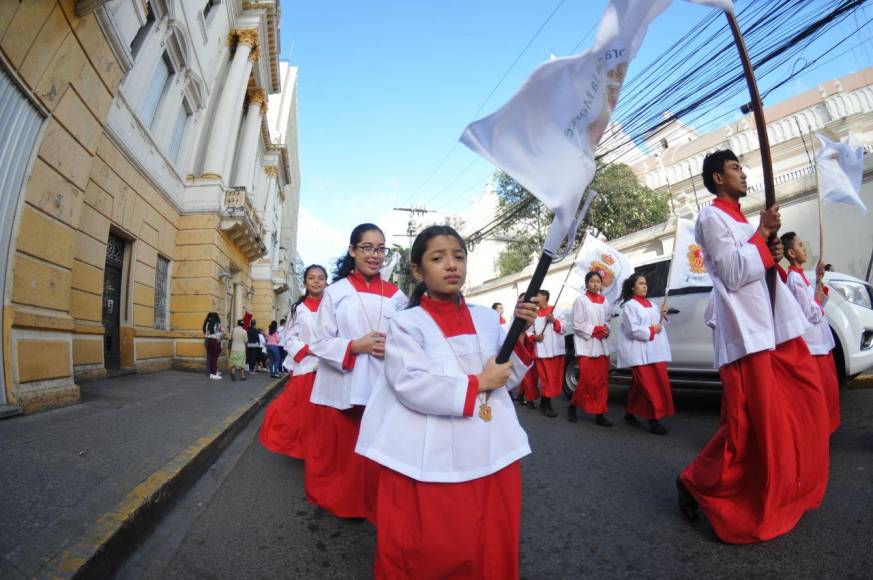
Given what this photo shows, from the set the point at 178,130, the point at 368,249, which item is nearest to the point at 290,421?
the point at 368,249

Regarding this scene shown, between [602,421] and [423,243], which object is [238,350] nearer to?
[602,421]

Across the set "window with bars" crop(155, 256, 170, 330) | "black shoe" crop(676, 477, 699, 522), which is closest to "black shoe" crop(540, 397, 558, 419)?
"black shoe" crop(676, 477, 699, 522)

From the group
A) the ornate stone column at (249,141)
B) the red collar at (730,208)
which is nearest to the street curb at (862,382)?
the red collar at (730,208)

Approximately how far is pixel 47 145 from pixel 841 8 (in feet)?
28.1

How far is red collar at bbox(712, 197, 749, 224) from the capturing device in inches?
98.5

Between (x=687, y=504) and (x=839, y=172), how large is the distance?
3.05 m

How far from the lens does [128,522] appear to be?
2326mm

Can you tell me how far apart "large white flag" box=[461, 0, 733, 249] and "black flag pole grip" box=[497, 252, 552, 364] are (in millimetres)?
128

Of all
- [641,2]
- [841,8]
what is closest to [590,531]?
[641,2]

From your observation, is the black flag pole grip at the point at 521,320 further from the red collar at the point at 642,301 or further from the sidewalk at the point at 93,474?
the red collar at the point at 642,301

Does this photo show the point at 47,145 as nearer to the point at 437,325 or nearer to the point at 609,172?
the point at 437,325

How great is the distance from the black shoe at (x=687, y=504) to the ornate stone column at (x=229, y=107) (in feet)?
45.1

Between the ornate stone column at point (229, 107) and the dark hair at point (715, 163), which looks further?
the ornate stone column at point (229, 107)

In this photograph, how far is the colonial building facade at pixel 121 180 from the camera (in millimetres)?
4855
